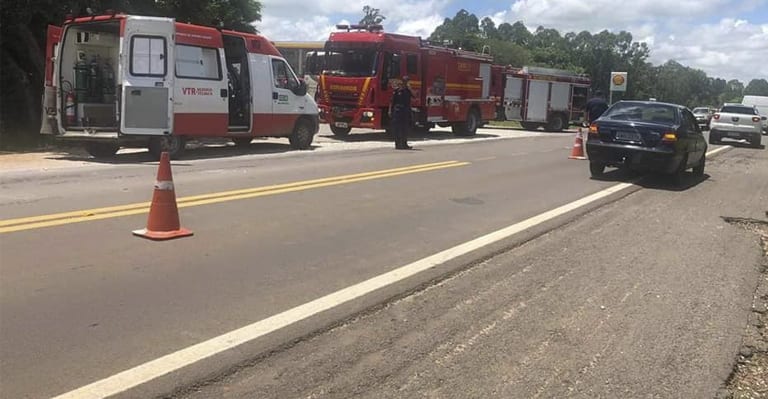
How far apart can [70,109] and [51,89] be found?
0.55 meters

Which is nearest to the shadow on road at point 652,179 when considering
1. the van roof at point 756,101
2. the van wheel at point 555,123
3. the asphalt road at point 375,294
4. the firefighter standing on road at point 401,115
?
the asphalt road at point 375,294

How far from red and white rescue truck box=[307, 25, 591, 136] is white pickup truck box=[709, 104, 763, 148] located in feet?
29.2

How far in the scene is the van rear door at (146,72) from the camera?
1360 centimetres

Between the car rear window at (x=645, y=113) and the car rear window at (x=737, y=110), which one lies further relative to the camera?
the car rear window at (x=737, y=110)

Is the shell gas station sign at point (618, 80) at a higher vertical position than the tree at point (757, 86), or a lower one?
lower

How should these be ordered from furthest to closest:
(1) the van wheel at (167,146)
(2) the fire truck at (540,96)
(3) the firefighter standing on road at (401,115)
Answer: (2) the fire truck at (540,96), (3) the firefighter standing on road at (401,115), (1) the van wheel at (167,146)

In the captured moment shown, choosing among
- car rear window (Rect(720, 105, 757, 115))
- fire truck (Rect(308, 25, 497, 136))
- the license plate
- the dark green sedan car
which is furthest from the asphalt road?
car rear window (Rect(720, 105, 757, 115))

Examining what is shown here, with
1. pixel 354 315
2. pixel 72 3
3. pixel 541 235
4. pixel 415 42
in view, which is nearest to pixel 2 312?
pixel 354 315

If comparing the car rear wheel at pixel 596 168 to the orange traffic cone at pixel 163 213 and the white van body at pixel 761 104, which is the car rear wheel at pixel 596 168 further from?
the white van body at pixel 761 104

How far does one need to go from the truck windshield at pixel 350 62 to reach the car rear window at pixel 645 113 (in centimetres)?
995

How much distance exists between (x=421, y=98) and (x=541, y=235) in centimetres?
1675

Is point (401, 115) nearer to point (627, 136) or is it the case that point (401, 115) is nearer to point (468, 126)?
point (627, 136)

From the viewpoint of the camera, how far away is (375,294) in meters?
5.50

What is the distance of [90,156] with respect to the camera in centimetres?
1507
